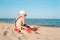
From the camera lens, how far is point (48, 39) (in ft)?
27.9

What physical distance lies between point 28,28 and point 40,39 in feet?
4.21

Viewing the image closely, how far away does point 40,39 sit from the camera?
322 inches

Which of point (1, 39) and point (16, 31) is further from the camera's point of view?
point (16, 31)

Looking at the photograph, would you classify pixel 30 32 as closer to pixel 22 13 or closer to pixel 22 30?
pixel 22 30

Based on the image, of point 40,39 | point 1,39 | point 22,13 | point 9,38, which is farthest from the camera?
point 22,13

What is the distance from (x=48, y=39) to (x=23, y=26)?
5.13 feet

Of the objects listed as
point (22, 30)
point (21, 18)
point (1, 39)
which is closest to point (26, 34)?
point (22, 30)

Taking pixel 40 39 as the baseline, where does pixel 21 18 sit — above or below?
above

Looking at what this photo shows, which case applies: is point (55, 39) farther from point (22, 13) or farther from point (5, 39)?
point (5, 39)

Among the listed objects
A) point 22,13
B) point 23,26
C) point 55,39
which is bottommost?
point 55,39

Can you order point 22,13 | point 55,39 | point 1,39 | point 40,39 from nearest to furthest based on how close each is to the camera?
point 1,39 → point 40,39 → point 55,39 → point 22,13

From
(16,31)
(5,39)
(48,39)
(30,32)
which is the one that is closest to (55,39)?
(48,39)

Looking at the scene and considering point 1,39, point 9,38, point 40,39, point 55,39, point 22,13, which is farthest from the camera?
point 22,13

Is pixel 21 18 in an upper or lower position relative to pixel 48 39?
upper
